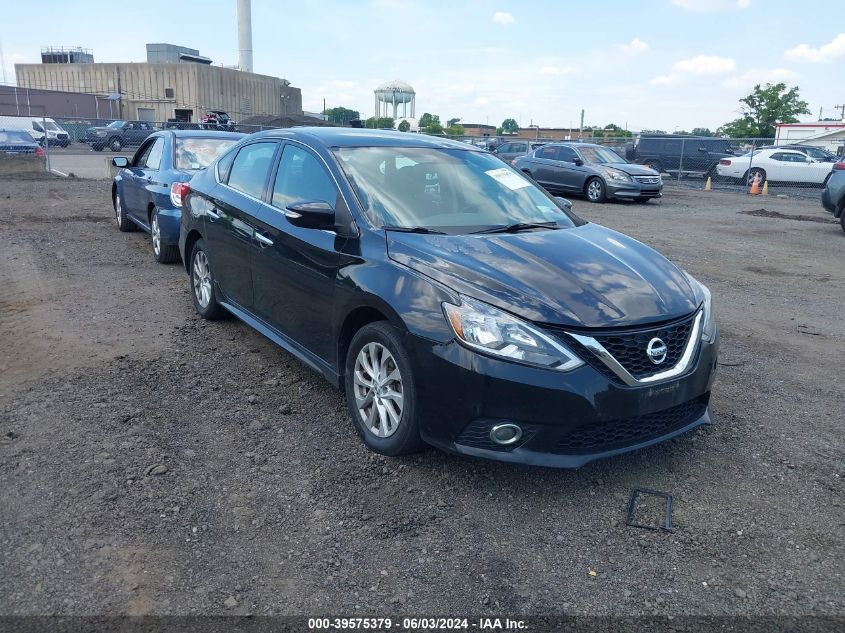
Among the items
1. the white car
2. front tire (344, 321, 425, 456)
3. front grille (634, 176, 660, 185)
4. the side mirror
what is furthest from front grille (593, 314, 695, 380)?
the white car

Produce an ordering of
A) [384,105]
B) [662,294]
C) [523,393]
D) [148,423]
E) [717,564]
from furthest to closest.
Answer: [384,105]
[148,423]
[662,294]
[523,393]
[717,564]

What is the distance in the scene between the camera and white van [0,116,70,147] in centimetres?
3453

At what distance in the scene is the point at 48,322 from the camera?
6.07 m

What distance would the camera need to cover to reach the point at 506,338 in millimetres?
3203

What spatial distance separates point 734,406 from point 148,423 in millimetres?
3698

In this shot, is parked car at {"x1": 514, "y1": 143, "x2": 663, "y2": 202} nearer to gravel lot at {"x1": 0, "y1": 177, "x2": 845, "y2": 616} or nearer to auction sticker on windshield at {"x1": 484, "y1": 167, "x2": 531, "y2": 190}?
gravel lot at {"x1": 0, "y1": 177, "x2": 845, "y2": 616}

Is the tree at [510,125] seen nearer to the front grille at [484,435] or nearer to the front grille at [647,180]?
the front grille at [647,180]

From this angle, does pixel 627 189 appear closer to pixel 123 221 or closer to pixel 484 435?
pixel 123 221

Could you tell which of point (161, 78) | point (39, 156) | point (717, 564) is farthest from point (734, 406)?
point (161, 78)

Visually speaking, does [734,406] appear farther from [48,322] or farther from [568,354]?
[48,322]

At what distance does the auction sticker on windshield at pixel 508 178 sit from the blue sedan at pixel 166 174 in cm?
435

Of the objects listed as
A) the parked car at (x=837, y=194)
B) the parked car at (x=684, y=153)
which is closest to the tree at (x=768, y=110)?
the parked car at (x=684, y=153)

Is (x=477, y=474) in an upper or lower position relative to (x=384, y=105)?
lower

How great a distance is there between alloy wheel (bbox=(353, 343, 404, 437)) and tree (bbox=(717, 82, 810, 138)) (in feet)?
179
